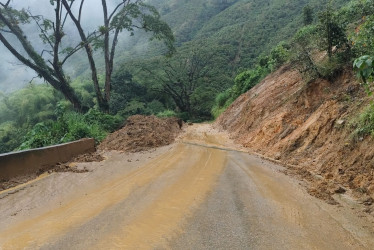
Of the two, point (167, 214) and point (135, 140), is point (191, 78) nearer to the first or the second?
point (135, 140)

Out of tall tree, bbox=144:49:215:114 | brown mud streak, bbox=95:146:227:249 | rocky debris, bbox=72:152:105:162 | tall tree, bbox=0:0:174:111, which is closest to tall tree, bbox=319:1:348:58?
brown mud streak, bbox=95:146:227:249

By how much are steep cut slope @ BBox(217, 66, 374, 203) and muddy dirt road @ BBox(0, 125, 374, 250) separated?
26.8 inches

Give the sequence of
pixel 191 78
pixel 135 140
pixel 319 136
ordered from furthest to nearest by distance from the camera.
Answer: pixel 191 78
pixel 135 140
pixel 319 136

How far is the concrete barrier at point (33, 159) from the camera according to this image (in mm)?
5836

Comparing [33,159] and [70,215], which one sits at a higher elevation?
[33,159]

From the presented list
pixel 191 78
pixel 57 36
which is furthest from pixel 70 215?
pixel 191 78

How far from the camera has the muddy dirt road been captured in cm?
334

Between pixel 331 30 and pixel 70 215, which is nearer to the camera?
pixel 70 215

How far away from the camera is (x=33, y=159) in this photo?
6.50m

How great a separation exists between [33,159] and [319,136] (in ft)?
20.2

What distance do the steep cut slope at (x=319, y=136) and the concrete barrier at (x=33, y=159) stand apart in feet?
16.6

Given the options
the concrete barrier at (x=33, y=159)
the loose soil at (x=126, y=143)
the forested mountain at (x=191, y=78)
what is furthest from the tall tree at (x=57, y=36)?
the concrete barrier at (x=33, y=159)

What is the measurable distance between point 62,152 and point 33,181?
1628mm

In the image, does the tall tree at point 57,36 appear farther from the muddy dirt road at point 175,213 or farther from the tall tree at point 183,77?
the tall tree at point 183,77
